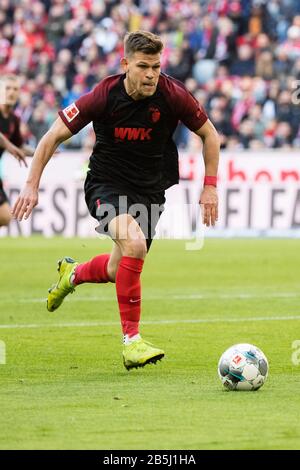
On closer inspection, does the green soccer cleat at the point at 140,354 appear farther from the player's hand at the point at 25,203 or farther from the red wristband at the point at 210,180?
the red wristband at the point at 210,180

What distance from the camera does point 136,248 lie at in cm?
830

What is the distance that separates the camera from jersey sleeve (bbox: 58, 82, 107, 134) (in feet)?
27.4

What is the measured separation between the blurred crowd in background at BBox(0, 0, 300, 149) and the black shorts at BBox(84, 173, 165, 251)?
14.2 metres

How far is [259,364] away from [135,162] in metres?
2.07

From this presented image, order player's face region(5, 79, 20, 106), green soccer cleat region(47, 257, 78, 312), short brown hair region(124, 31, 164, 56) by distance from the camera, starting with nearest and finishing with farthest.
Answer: short brown hair region(124, 31, 164, 56), green soccer cleat region(47, 257, 78, 312), player's face region(5, 79, 20, 106)

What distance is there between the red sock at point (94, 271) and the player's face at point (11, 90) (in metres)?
5.45

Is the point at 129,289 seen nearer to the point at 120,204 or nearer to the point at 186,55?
the point at 120,204

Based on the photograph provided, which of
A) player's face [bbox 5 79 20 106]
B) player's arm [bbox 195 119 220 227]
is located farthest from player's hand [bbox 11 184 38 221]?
player's face [bbox 5 79 20 106]

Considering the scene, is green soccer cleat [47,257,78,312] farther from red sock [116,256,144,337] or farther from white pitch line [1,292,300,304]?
white pitch line [1,292,300,304]

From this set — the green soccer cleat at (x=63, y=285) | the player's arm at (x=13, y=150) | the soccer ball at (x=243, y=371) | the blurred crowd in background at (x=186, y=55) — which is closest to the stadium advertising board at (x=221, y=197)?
the blurred crowd in background at (x=186, y=55)

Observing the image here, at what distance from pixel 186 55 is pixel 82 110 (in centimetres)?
1801

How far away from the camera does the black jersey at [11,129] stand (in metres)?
14.9

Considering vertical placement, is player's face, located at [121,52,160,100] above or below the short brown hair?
below
